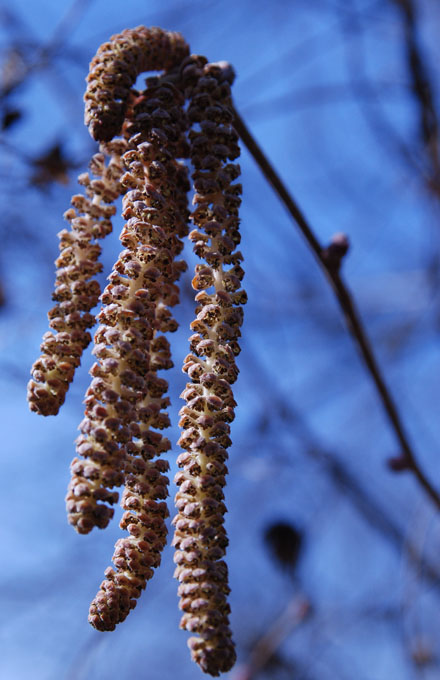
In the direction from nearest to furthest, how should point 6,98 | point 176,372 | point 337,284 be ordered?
point 337,284
point 6,98
point 176,372

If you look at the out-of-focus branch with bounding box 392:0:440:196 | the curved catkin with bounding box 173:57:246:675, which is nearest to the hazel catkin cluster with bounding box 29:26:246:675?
the curved catkin with bounding box 173:57:246:675

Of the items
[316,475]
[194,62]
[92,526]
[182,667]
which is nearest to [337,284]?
[194,62]

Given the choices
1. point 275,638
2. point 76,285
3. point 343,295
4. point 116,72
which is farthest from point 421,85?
point 275,638

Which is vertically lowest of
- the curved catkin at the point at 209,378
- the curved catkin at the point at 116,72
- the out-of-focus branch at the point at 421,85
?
the curved catkin at the point at 209,378

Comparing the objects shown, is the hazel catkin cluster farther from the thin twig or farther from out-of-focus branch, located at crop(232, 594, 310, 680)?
out-of-focus branch, located at crop(232, 594, 310, 680)

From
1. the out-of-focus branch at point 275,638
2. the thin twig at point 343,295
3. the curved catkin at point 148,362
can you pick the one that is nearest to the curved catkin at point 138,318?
the curved catkin at point 148,362

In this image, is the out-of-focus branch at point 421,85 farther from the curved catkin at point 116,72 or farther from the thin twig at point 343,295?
the curved catkin at point 116,72

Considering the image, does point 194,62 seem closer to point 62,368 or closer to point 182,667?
point 62,368
